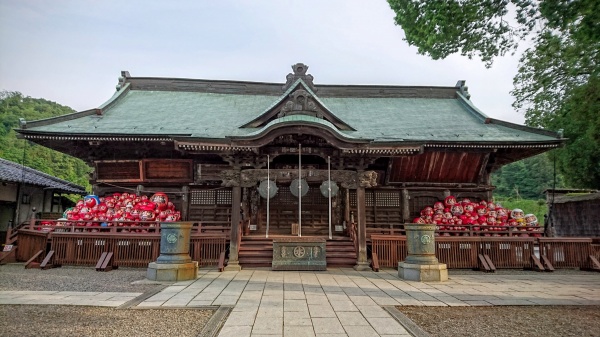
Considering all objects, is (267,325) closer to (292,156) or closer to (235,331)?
(235,331)

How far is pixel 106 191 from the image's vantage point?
15.1 meters

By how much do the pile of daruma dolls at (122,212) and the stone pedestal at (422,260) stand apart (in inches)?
349

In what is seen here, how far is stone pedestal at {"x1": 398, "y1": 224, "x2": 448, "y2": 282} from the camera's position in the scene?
9477 millimetres

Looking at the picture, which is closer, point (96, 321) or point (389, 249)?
point (96, 321)

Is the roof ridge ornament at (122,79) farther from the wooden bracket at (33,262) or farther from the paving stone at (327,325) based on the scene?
the paving stone at (327,325)

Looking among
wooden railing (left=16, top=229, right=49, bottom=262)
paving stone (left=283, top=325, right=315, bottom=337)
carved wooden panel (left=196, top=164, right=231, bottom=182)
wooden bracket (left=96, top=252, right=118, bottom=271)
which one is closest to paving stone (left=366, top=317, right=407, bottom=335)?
paving stone (left=283, top=325, right=315, bottom=337)

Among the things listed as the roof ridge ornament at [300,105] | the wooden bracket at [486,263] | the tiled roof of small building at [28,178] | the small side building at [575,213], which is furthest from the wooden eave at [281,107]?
the tiled roof of small building at [28,178]

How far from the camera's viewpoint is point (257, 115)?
16.5 meters

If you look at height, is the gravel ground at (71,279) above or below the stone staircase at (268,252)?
below

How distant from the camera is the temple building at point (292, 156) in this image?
12281mm

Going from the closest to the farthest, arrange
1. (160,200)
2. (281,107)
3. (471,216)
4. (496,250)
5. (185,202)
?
(496,250), (281,107), (160,200), (471,216), (185,202)

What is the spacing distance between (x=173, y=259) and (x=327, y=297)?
458 cm

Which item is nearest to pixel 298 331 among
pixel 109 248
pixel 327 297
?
pixel 327 297

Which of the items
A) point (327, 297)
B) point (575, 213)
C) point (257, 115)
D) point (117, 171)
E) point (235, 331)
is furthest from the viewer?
point (575, 213)
